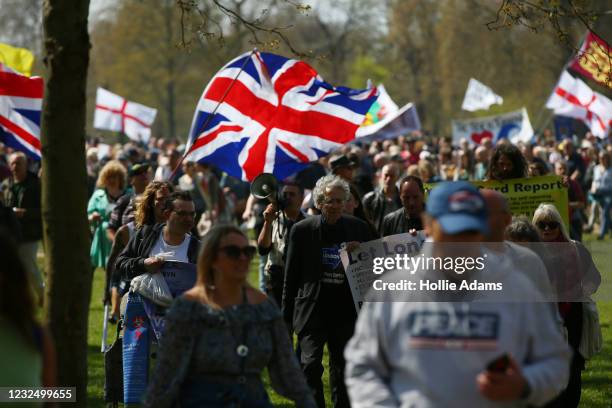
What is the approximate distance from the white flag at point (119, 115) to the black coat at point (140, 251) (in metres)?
22.2

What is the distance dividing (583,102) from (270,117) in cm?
1338

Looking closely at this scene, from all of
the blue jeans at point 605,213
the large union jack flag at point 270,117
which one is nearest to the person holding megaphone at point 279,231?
the large union jack flag at point 270,117

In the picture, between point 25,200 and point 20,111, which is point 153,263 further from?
point 25,200

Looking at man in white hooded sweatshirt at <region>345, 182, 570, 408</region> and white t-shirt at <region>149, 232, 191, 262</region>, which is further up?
white t-shirt at <region>149, 232, 191, 262</region>

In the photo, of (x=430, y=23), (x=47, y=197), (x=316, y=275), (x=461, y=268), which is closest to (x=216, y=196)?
(x=316, y=275)

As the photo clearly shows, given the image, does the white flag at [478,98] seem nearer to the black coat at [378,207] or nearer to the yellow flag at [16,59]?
the yellow flag at [16,59]

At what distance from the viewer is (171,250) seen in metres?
7.83

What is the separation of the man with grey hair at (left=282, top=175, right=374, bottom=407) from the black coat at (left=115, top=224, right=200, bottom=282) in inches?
31.3

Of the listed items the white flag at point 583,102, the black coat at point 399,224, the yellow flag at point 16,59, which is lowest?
the black coat at point 399,224

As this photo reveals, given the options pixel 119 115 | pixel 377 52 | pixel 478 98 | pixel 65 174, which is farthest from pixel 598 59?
pixel 377 52

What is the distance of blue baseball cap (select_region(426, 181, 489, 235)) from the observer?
4039 mm

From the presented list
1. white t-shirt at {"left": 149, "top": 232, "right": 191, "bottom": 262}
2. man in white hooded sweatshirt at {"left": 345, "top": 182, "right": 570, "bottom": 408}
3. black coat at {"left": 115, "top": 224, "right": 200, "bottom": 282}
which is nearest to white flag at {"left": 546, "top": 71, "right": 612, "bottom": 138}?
black coat at {"left": 115, "top": 224, "right": 200, "bottom": 282}

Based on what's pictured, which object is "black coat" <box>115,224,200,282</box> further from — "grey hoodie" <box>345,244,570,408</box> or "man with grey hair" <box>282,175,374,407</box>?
"grey hoodie" <box>345,244,570,408</box>

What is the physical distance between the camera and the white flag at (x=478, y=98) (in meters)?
32.7
